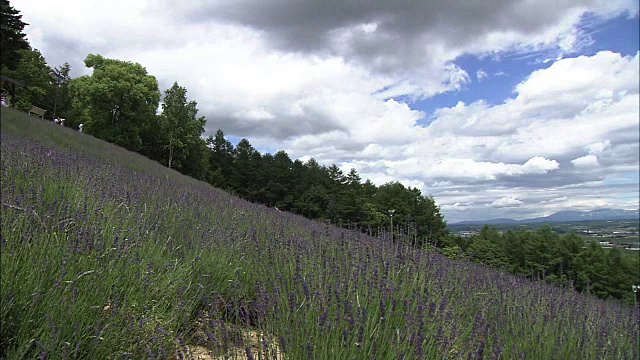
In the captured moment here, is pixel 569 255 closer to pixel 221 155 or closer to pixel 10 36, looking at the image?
pixel 221 155

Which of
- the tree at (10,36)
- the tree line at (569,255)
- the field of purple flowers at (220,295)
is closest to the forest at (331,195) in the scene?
the tree line at (569,255)

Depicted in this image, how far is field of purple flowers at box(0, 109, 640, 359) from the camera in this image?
5.97ft

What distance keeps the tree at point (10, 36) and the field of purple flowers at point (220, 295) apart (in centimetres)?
24

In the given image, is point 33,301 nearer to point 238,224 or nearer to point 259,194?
point 238,224

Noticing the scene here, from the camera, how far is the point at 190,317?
8.71 feet

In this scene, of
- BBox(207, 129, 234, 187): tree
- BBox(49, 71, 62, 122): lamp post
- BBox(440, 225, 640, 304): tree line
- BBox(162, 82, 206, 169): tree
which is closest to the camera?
BBox(49, 71, 62, 122): lamp post

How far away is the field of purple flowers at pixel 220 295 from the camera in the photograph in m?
1.82

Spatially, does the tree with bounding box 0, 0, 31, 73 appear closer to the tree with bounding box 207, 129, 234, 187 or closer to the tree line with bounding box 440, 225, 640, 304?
the tree line with bounding box 440, 225, 640, 304

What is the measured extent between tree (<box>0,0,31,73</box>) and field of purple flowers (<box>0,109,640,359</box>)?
239mm

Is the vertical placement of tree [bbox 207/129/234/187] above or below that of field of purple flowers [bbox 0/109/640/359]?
above

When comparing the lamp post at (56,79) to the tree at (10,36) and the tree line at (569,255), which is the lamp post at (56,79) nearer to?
the tree at (10,36)

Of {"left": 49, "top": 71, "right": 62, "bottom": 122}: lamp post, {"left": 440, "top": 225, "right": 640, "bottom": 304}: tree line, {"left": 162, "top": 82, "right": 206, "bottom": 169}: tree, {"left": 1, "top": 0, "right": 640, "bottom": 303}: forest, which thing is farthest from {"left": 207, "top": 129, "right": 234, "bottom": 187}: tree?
{"left": 49, "top": 71, "right": 62, "bottom": 122}: lamp post

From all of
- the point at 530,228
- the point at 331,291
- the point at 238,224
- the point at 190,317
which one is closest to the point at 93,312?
the point at 190,317

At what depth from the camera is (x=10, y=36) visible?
1316mm
